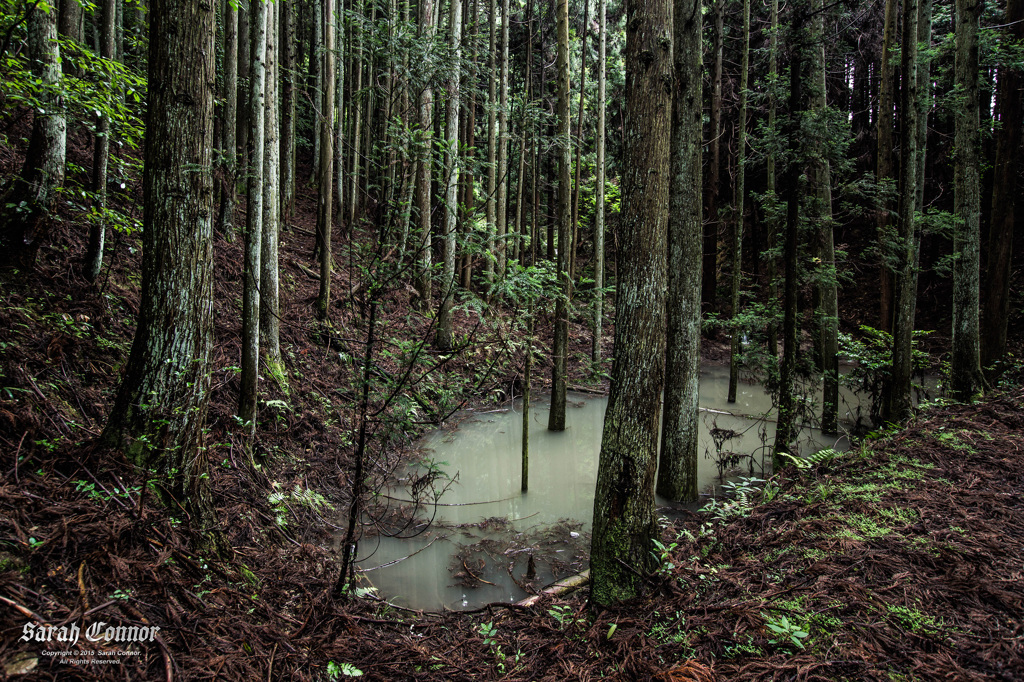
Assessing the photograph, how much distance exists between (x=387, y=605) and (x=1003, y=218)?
40.7 feet

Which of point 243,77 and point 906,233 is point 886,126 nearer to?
point 906,233

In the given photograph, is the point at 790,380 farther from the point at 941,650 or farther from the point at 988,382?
the point at 988,382

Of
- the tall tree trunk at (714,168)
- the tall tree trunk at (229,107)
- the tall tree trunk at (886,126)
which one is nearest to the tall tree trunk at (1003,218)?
the tall tree trunk at (886,126)

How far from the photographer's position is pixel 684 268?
19.9 ft

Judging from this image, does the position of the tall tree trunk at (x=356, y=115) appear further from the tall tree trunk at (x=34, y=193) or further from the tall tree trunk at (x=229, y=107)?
the tall tree trunk at (x=34, y=193)

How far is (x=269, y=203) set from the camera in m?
6.33

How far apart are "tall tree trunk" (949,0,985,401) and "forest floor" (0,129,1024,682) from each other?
12.3 ft

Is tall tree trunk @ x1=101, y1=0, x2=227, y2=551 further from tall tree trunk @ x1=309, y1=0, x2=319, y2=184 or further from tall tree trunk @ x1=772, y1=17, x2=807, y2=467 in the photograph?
tall tree trunk @ x1=309, y1=0, x2=319, y2=184

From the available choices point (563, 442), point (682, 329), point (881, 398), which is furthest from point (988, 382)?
point (563, 442)

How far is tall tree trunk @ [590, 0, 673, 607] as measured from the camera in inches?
143

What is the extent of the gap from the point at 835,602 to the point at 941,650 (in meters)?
0.56

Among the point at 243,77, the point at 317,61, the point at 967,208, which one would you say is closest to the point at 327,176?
the point at 243,77

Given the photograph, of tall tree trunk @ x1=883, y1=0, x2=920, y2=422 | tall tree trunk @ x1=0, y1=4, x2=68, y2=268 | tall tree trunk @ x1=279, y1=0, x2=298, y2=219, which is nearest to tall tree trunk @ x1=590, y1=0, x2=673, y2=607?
tall tree trunk @ x1=0, y1=4, x2=68, y2=268

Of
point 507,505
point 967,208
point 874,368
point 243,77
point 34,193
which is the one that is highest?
point 243,77
